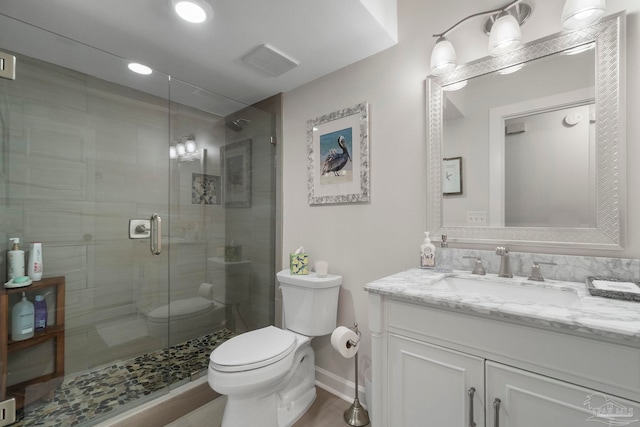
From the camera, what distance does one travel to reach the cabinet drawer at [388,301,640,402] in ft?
2.20

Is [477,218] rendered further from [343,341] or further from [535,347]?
[343,341]

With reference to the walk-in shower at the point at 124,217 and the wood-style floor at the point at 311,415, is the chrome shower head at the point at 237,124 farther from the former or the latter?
the wood-style floor at the point at 311,415

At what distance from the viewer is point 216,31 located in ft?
4.81

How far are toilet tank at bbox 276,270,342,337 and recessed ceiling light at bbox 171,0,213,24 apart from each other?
4.93 ft

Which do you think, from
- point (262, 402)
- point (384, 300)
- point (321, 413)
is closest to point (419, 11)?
point (384, 300)

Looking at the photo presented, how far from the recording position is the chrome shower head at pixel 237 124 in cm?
218

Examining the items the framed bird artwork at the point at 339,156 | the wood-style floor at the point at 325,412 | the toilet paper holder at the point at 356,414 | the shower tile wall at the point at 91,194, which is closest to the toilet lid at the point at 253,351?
the toilet paper holder at the point at 356,414

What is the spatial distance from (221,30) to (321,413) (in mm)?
2247

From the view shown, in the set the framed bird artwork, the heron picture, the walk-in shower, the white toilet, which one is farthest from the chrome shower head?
the white toilet

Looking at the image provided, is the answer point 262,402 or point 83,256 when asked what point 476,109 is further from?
point 83,256

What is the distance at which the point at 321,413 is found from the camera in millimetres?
1625

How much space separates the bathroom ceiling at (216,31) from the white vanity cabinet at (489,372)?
137 cm

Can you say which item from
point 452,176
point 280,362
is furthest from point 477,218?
point 280,362

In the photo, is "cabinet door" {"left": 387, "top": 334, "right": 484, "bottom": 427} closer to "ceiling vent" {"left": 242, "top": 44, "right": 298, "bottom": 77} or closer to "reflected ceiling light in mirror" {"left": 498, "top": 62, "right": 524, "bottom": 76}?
"reflected ceiling light in mirror" {"left": 498, "top": 62, "right": 524, "bottom": 76}
